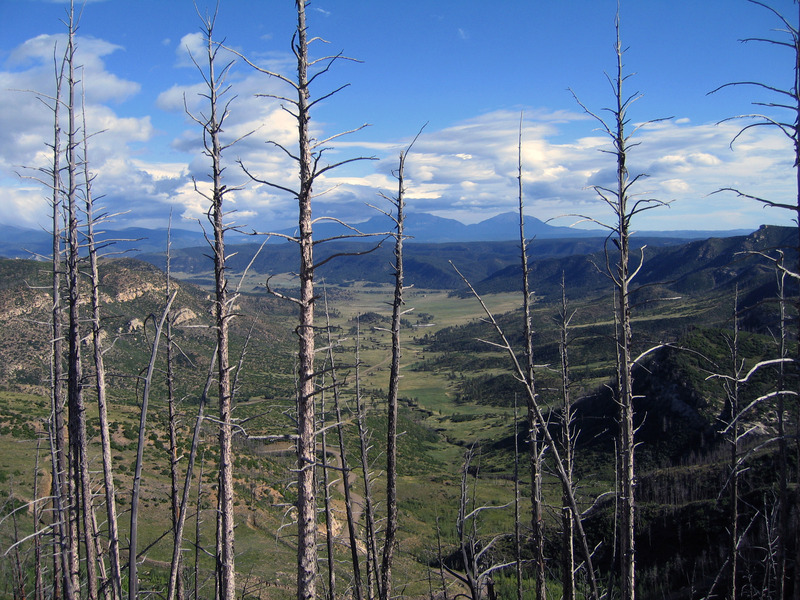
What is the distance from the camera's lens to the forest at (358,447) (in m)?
5.93

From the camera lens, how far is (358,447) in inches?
1630

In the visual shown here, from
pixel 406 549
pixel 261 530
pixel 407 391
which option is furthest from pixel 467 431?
pixel 261 530

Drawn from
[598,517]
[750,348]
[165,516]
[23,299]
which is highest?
[23,299]

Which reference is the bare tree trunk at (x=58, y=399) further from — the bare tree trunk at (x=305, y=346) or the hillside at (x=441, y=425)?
the bare tree trunk at (x=305, y=346)

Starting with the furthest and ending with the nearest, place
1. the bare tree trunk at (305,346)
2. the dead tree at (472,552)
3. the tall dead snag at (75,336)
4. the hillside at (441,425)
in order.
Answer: the hillside at (441,425) < the tall dead snag at (75,336) < the bare tree trunk at (305,346) < the dead tree at (472,552)

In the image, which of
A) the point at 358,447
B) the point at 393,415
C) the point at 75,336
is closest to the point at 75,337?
the point at 75,336

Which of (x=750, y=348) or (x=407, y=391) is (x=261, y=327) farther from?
(x=750, y=348)

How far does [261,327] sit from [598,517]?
79209mm

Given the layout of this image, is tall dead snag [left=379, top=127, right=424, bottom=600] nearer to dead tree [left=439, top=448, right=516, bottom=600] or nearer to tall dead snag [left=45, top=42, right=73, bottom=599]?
dead tree [left=439, top=448, right=516, bottom=600]

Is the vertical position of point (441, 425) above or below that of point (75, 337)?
below

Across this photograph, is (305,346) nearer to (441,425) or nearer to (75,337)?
(75,337)

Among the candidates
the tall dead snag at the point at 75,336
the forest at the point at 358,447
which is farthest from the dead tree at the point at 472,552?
the tall dead snag at the point at 75,336

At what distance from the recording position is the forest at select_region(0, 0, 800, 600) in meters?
5.93

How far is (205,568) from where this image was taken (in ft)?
68.9
